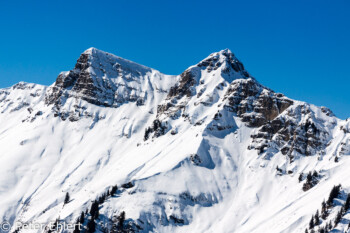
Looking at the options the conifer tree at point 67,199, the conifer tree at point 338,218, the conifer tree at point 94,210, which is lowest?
the conifer tree at point 338,218

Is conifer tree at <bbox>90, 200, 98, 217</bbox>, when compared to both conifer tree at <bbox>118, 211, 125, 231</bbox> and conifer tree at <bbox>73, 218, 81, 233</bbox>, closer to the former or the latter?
conifer tree at <bbox>73, 218, 81, 233</bbox>

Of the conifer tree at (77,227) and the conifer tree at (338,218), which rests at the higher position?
the conifer tree at (77,227)

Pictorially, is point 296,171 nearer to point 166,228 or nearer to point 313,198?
point 313,198

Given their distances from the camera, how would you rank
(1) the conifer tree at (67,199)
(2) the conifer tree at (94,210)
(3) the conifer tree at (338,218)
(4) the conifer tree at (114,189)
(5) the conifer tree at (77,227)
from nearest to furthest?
(3) the conifer tree at (338,218) < (5) the conifer tree at (77,227) < (2) the conifer tree at (94,210) < (4) the conifer tree at (114,189) < (1) the conifer tree at (67,199)

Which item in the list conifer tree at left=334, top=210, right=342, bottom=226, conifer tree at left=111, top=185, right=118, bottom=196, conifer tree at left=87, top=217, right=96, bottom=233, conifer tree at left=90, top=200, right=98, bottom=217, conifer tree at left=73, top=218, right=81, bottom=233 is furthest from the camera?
conifer tree at left=111, top=185, right=118, bottom=196

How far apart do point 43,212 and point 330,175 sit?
118674mm

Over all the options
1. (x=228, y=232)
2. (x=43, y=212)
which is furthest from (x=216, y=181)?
(x=43, y=212)

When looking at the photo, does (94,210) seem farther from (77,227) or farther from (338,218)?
(338,218)

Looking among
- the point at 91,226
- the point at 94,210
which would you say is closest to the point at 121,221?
the point at 94,210

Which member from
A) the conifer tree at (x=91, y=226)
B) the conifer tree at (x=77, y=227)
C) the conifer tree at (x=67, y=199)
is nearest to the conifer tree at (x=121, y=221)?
the conifer tree at (x=91, y=226)

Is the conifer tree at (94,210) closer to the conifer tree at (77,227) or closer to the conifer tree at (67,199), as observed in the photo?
the conifer tree at (77,227)

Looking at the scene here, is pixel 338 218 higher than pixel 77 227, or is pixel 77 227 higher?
pixel 77 227

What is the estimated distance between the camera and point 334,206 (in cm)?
15225

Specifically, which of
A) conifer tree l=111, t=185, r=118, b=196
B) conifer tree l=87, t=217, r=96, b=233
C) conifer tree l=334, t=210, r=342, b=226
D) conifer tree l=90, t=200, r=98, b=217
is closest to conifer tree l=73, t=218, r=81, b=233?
conifer tree l=87, t=217, r=96, b=233
